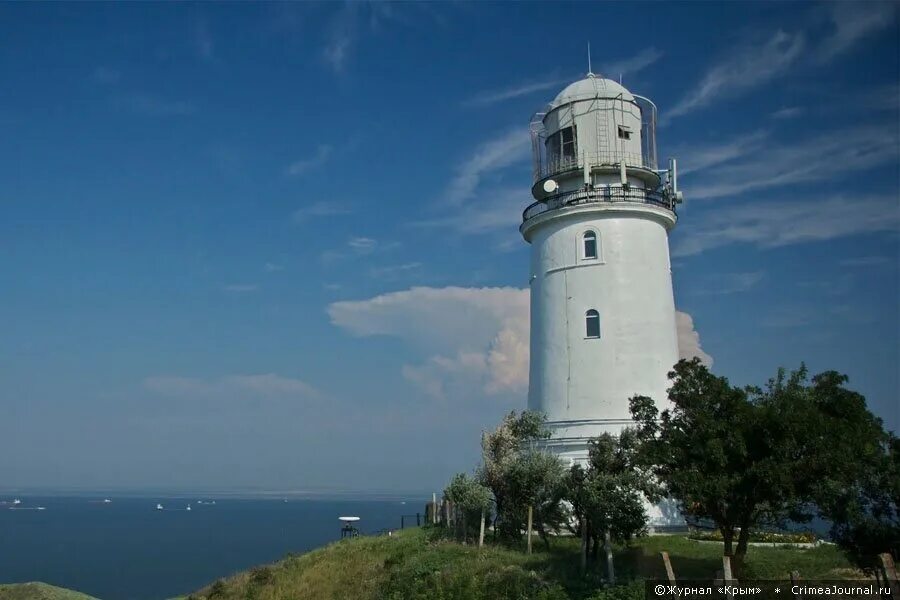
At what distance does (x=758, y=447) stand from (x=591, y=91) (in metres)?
16.6

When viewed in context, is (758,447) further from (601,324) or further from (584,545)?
(601,324)

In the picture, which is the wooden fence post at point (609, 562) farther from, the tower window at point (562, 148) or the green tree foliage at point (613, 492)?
the tower window at point (562, 148)

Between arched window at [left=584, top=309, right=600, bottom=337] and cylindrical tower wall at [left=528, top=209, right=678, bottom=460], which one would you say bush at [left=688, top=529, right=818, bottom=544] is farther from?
arched window at [left=584, top=309, right=600, bottom=337]

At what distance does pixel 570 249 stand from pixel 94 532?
108028 mm

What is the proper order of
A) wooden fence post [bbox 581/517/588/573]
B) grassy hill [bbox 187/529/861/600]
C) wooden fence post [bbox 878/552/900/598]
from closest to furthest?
wooden fence post [bbox 878/552/900/598]
grassy hill [bbox 187/529/861/600]
wooden fence post [bbox 581/517/588/573]

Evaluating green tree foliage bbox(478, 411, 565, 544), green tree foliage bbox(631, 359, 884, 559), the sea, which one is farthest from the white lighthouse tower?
the sea

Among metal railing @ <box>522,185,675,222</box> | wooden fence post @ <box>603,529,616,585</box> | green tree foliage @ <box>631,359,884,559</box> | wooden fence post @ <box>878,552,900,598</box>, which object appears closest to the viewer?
wooden fence post @ <box>878,552,900,598</box>

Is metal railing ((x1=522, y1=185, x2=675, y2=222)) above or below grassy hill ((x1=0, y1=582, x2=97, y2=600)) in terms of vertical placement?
above

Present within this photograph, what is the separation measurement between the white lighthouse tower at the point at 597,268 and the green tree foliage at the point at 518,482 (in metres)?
2.17

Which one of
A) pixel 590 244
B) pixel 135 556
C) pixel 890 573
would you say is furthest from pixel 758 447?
pixel 135 556

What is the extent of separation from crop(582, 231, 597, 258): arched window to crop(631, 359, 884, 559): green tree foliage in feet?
34.4

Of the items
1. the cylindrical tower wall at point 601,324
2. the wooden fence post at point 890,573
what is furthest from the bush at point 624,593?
the cylindrical tower wall at point 601,324

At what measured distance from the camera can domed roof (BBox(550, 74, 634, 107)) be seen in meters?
29.0

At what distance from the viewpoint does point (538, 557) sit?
2109 cm
